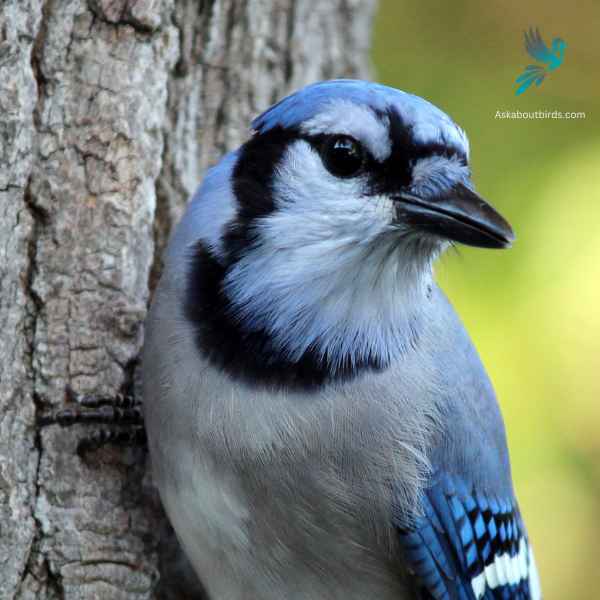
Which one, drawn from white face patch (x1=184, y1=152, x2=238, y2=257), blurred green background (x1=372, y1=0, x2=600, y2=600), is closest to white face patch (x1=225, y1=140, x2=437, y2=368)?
white face patch (x1=184, y1=152, x2=238, y2=257)

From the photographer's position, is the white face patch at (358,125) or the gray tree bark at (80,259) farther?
the gray tree bark at (80,259)

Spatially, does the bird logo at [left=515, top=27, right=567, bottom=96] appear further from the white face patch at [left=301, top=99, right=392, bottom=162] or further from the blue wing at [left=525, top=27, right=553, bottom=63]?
the white face patch at [left=301, top=99, right=392, bottom=162]

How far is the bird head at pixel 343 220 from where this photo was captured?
240 centimetres

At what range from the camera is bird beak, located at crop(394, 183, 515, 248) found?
229 centimetres

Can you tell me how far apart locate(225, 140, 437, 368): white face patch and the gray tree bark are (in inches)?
18.3

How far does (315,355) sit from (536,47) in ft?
7.61

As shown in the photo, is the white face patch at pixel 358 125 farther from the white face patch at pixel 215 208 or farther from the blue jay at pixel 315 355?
the white face patch at pixel 215 208

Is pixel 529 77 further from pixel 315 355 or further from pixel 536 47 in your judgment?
pixel 315 355

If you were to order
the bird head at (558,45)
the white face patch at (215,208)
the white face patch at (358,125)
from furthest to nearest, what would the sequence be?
1. the bird head at (558,45)
2. the white face patch at (215,208)
3. the white face patch at (358,125)

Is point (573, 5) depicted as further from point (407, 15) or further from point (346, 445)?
point (346, 445)

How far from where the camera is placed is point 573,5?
14.8ft

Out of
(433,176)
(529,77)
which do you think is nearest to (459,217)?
(433,176)

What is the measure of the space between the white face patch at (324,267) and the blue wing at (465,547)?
43cm

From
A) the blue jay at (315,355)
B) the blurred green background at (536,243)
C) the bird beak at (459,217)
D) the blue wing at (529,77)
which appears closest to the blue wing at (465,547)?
the blue jay at (315,355)
